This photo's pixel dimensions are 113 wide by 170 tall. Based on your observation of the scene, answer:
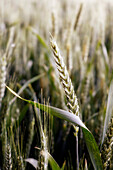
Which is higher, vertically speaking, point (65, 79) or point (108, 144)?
point (65, 79)

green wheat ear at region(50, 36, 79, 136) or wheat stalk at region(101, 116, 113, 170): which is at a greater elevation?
green wheat ear at region(50, 36, 79, 136)

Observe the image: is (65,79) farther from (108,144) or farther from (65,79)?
(108,144)

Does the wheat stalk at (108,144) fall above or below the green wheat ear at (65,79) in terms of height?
below

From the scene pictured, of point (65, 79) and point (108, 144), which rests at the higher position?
point (65, 79)

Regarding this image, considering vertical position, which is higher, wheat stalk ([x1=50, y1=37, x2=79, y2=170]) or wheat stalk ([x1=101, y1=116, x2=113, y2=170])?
wheat stalk ([x1=50, y1=37, x2=79, y2=170])

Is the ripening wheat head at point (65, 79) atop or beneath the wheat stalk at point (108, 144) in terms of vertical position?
atop

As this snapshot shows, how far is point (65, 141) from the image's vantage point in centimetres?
64

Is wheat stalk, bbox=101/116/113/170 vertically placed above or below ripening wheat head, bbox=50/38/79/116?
below

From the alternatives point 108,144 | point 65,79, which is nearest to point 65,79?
point 65,79

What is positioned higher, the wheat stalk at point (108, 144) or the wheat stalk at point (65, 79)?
the wheat stalk at point (65, 79)

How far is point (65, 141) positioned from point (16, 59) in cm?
60

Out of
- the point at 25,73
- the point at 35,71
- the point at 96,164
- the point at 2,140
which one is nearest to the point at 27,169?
the point at 2,140

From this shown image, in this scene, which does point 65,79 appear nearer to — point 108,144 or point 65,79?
point 65,79

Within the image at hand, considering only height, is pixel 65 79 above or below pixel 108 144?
above
